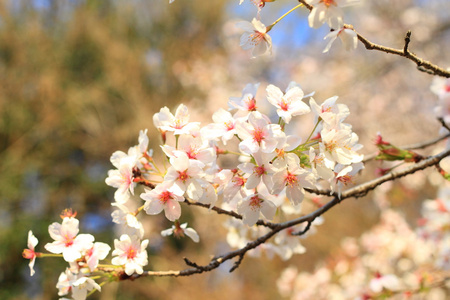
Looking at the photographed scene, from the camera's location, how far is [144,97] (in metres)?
6.43

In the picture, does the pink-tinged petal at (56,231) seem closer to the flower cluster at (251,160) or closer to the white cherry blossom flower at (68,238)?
the white cherry blossom flower at (68,238)

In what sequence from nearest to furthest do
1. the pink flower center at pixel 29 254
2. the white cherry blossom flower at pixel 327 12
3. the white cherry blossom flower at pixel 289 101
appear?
the white cherry blossom flower at pixel 327 12 < the white cherry blossom flower at pixel 289 101 < the pink flower center at pixel 29 254

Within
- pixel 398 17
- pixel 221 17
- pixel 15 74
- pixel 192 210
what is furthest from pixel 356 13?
pixel 15 74

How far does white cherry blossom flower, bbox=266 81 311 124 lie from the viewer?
0.68 metres

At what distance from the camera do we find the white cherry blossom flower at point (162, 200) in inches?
27.0

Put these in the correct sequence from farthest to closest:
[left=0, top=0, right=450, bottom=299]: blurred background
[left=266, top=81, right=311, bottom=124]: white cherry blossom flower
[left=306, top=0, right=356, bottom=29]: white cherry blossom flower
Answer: [left=0, top=0, right=450, bottom=299]: blurred background < [left=266, top=81, right=311, bottom=124]: white cherry blossom flower < [left=306, top=0, right=356, bottom=29]: white cherry blossom flower

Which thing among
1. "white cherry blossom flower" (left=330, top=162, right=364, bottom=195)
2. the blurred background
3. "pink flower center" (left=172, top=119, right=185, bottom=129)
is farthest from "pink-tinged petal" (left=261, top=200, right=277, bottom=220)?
the blurred background

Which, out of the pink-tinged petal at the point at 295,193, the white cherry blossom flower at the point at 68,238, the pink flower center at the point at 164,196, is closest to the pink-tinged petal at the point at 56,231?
the white cherry blossom flower at the point at 68,238

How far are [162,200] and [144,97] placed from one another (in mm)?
5939

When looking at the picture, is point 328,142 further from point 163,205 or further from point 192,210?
point 192,210

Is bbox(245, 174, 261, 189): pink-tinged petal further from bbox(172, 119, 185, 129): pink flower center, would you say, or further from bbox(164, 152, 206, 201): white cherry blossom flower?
bbox(172, 119, 185, 129): pink flower center

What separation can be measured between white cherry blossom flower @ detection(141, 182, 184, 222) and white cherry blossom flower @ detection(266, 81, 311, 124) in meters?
0.24

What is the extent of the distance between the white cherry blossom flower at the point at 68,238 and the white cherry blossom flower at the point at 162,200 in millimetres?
157

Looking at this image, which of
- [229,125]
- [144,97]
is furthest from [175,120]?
[144,97]
